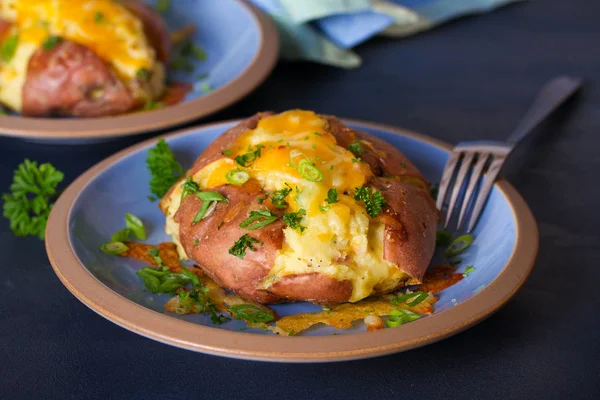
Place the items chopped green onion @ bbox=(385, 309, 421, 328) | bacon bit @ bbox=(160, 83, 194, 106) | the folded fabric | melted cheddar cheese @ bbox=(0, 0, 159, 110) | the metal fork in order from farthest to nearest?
the folded fabric → bacon bit @ bbox=(160, 83, 194, 106) → melted cheddar cheese @ bbox=(0, 0, 159, 110) → the metal fork → chopped green onion @ bbox=(385, 309, 421, 328)

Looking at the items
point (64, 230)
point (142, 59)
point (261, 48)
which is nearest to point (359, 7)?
point (261, 48)

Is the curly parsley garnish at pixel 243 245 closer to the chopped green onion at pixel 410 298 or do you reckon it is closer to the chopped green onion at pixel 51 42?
the chopped green onion at pixel 410 298

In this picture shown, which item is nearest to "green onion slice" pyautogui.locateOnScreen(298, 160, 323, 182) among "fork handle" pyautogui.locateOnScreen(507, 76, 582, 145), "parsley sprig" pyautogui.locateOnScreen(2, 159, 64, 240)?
"parsley sprig" pyautogui.locateOnScreen(2, 159, 64, 240)

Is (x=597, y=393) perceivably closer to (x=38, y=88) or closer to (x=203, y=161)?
(x=203, y=161)

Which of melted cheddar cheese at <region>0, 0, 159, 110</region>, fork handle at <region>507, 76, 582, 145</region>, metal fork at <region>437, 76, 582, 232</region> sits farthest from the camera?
melted cheddar cheese at <region>0, 0, 159, 110</region>

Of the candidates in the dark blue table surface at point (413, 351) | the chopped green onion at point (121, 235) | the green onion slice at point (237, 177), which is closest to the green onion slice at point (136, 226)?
the chopped green onion at point (121, 235)

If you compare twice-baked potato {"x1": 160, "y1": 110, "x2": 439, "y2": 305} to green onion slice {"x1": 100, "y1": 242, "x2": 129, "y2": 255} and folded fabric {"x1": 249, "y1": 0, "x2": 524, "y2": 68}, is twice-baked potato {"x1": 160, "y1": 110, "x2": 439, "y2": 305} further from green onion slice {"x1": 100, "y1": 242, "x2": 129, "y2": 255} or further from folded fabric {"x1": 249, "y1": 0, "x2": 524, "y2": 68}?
folded fabric {"x1": 249, "y1": 0, "x2": 524, "y2": 68}
